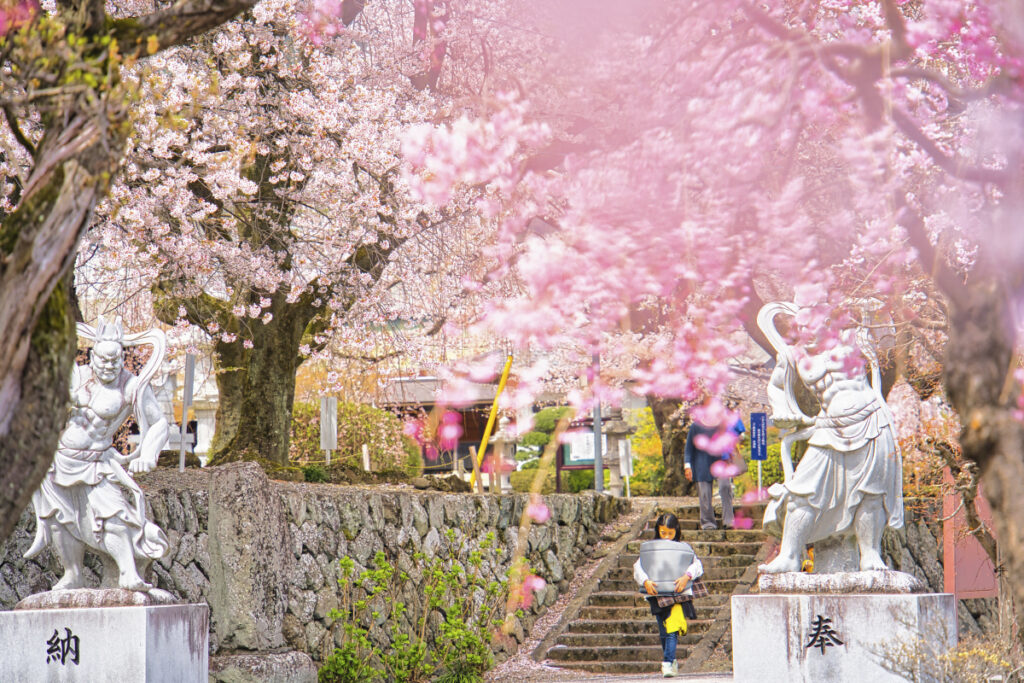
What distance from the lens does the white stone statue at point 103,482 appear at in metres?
8.17

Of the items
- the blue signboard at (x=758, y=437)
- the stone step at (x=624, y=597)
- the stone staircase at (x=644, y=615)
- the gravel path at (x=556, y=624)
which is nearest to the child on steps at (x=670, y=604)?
the gravel path at (x=556, y=624)

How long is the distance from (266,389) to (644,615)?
5111mm

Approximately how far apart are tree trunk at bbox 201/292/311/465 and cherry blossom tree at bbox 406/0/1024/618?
7.26 ft

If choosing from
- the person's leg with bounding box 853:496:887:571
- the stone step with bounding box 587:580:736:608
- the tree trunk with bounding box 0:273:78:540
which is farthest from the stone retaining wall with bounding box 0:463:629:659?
the tree trunk with bounding box 0:273:78:540

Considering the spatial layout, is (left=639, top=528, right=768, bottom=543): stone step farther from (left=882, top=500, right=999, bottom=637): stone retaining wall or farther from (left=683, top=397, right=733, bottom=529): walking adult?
(left=882, top=500, right=999, bottom=637): stone retaining wall

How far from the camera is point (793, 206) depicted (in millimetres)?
9516

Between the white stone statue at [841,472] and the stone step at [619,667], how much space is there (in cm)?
526

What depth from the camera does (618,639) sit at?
13.7 meters

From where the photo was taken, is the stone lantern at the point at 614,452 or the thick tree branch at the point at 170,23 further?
the stone lantern at the point at 614,452

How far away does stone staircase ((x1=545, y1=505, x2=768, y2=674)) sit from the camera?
13195mm

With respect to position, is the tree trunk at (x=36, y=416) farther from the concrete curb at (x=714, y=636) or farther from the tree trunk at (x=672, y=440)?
the tree trunk at (x=672, y=440)

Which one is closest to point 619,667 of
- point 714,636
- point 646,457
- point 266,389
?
point 714,636

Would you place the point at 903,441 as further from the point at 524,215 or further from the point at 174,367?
the point at 174,367

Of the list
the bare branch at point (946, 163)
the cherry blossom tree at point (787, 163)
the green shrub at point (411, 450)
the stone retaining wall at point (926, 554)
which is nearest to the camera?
the cherry blossom tree at point (787, 163)
